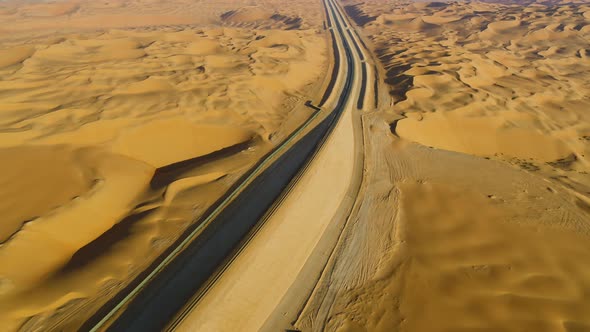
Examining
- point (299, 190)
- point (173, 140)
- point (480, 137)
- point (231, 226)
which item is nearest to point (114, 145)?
point (173, 140)

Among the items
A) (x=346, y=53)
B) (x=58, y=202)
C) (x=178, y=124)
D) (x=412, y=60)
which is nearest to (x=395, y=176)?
(x=178, y=124)

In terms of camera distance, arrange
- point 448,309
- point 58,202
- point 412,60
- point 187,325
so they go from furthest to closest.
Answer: point 412,60 → point 58,202 → point 448,309 → point 187,325

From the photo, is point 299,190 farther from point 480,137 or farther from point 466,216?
point 480,137

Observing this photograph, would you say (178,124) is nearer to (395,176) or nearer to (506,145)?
(395,176)

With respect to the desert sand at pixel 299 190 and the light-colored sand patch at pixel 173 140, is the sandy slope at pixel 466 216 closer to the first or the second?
the desert sand at pixel 299 190

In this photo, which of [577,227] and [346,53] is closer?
[577,227]
